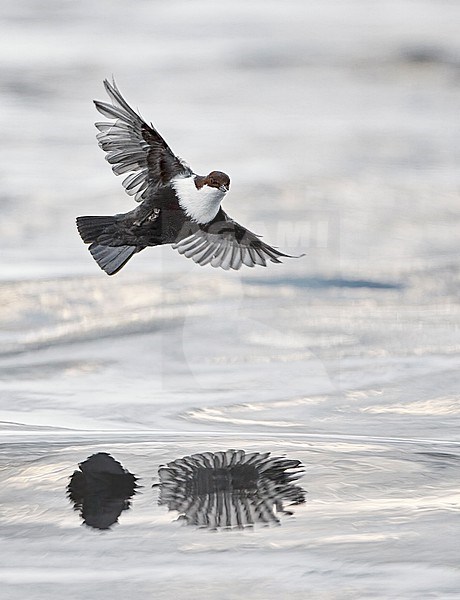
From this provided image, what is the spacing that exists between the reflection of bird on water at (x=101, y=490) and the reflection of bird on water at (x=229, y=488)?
53 millimetres

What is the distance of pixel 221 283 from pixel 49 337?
0.53 m

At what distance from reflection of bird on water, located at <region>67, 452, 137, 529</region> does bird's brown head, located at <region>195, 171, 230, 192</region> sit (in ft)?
1.56

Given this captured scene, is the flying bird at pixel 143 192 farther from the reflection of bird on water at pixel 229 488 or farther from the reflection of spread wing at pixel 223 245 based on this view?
the reflection of bird on water at pixel 229 488

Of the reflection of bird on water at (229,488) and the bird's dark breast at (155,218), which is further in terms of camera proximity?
the bird's dark breast at (155,218)

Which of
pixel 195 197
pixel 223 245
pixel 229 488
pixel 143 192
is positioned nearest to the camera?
pixel 229 488

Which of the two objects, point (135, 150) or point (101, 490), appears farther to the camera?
point (135, 150)

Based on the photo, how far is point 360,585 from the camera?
1258mm

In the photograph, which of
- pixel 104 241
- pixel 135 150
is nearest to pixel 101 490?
pixel 104 241

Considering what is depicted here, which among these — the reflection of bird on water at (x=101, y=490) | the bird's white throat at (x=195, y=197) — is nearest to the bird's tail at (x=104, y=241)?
the bird's white throat at (x=195, y=197)

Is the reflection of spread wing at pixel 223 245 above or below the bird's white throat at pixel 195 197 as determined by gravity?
below

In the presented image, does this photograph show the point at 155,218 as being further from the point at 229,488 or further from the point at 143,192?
the point at 229,488

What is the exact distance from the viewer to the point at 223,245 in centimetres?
208

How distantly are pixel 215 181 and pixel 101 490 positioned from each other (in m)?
0.58

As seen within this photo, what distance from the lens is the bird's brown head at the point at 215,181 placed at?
1883 millimetres
